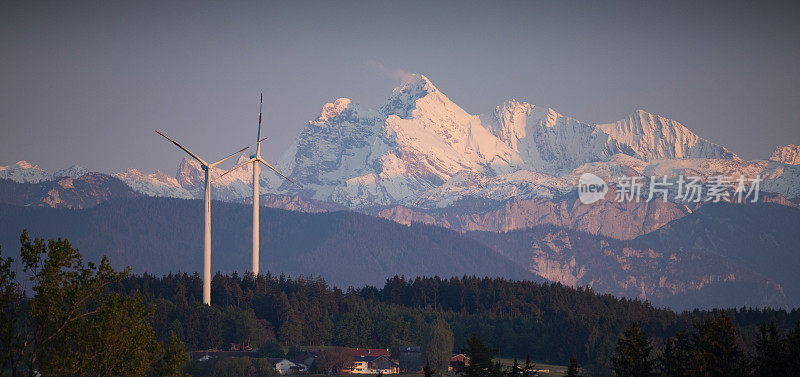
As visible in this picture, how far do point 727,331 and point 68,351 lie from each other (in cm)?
4574

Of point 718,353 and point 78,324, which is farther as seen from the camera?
point 718,353

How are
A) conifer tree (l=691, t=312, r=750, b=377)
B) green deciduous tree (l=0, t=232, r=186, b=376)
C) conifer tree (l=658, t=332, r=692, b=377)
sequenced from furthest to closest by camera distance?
conifer tree (l=658, t=332, r=692, b=377), conifer tree (l=691, t=312, r=750, b=377), green deciduous tree (l=0, t=232, r=186, b=376)

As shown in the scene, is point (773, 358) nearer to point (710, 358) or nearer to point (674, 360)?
point (710, 358)

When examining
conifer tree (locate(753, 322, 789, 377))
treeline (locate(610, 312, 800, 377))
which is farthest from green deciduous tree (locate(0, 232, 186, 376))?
conifer tree (locate(753, 322, 789, 377))

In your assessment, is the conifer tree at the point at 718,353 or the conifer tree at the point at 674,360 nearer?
the conifer tree at the point at 718,353

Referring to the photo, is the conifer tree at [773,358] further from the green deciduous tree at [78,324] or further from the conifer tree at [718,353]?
the green deciduous tree at [78,324]

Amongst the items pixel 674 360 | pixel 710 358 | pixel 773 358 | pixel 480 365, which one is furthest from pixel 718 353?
pixel 480 365

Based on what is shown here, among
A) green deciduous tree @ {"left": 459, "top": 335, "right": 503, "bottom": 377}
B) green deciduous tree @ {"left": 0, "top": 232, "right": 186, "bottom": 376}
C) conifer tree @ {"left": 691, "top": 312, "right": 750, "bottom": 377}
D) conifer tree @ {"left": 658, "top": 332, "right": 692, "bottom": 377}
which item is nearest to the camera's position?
green deciduous tree @ {"left": 0, "top": 232, "right": 186, "bottom": 376}

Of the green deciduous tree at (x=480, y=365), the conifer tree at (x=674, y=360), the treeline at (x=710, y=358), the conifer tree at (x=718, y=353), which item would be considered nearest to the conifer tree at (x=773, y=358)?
the treeline at (x=710, y=358)

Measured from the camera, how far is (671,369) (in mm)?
84688

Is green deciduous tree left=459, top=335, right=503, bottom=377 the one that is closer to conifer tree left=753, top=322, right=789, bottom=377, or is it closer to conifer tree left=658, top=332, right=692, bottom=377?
conifer tree left=658, top=332, right=692, bottom=377

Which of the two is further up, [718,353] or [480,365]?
[480,365]

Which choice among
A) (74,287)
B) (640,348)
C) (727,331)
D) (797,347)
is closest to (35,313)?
(74,287)

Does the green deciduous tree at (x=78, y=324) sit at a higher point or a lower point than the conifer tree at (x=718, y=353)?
higher
